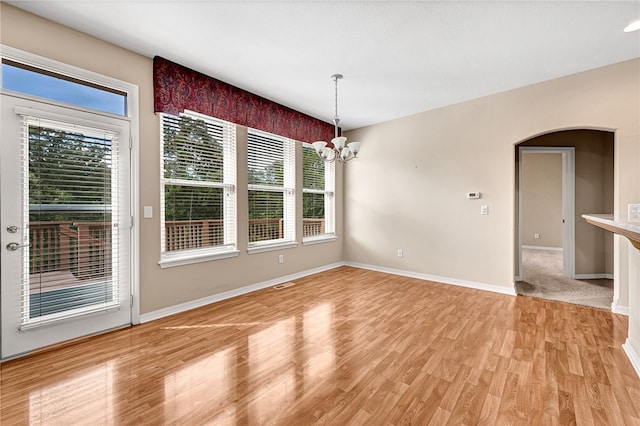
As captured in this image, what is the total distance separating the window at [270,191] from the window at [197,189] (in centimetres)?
37

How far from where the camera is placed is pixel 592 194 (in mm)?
4586

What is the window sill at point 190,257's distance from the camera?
3.18m

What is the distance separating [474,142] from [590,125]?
1.24 m

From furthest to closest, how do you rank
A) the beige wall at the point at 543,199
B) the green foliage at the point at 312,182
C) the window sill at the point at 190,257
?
the beige wall at the point at 543,199
the green foliage at the point at 312,182
the window sill at the point at 190,257

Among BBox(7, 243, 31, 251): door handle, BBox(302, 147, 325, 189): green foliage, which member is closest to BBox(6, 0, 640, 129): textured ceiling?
BBox(302, 147, 325, 189): green foliage

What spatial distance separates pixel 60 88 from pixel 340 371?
340 cm

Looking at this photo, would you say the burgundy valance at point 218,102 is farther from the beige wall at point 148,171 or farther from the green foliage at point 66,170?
the green foliage at point 66,170

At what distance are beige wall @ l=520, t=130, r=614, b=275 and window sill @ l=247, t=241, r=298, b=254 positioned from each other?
15.5 feet

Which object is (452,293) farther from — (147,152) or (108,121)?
(108,121)

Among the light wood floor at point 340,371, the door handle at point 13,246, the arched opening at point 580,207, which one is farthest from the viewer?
the arched opening at point 580,207

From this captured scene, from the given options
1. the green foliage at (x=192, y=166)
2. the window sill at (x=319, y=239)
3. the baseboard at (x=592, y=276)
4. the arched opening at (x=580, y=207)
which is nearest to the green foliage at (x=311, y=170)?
the window sill at (x=319, y=239)

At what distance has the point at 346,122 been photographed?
5258 mm

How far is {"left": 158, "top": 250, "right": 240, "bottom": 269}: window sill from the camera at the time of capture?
3.18 m

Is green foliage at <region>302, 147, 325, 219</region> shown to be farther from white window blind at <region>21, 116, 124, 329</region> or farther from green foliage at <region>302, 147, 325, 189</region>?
white window blind at <region>21, 116, 124, 329</region>
